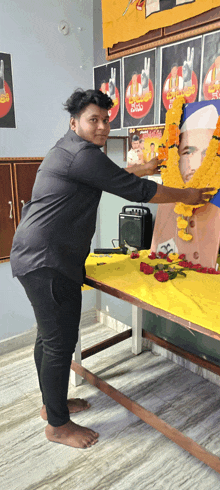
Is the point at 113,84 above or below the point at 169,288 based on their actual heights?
above

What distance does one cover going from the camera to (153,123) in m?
2.28

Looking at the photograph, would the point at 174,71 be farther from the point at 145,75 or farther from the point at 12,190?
the point at 12,190

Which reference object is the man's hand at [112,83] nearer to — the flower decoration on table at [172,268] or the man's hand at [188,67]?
→ the man's hand at [188,67]

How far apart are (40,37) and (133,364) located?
91.5 inches

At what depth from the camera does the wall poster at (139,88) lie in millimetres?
2229

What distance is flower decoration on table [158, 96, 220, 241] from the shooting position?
1.79 metres

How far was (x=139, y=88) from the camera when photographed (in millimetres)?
2316

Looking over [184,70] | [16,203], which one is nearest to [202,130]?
[184,70]

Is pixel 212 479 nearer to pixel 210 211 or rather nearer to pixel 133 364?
pixel 133 364

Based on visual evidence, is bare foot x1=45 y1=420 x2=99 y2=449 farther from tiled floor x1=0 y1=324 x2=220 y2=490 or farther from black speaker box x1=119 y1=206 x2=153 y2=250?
black speaker box x1=119 y1=206 x2=153 y2=250

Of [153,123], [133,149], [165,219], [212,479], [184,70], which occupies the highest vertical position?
[184,70]

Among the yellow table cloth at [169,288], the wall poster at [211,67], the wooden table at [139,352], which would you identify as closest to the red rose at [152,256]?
the yellow table cloth at [169,288]

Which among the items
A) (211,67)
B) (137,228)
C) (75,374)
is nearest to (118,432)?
(75,374)

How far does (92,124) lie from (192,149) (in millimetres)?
659
